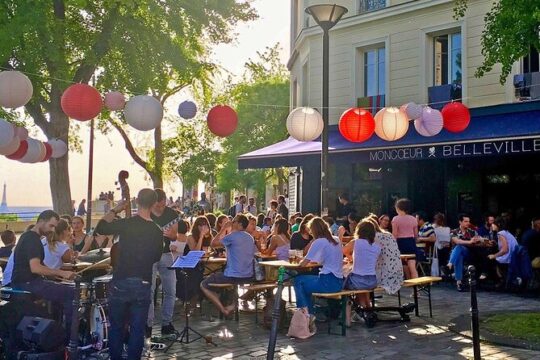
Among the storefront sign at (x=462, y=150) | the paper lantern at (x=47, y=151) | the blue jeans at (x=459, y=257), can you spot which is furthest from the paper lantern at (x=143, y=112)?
the blue jeans at (x=459, y=257)

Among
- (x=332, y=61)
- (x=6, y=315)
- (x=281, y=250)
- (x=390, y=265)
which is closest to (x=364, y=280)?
(x=390, y=265)

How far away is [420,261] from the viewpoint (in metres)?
11.9

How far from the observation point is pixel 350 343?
24.2 feet

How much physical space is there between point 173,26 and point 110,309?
1262cm

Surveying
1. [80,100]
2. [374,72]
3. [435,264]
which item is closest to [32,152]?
[80,100]

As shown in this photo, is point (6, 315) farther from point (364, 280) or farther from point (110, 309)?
point (364, 280)

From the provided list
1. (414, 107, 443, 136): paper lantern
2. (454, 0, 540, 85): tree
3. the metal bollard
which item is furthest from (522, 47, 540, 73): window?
the metal bollard

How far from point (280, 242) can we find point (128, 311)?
471 cm

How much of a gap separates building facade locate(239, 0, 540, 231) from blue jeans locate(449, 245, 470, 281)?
75.1 inches

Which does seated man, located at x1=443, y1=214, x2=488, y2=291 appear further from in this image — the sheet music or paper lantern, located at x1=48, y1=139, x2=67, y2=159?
paper lantern, located at x1=48, y1=139, x2=67, y2=159

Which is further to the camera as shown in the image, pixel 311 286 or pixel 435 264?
pixel 435 264

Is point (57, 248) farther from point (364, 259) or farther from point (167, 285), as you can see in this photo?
point (364, 259)

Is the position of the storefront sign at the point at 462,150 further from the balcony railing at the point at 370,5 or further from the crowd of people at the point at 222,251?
the balcony railing at the point at 370,5

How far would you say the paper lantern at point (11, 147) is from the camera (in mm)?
11227
